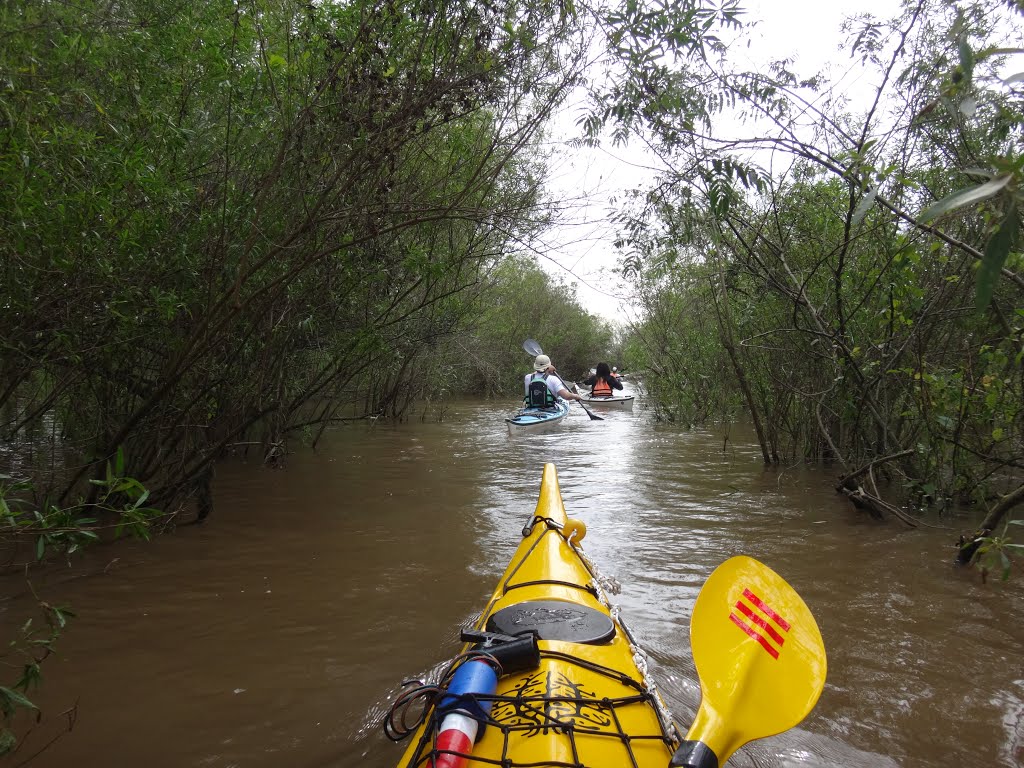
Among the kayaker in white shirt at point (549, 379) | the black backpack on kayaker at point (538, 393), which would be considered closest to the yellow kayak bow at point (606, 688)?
the black backpack on kayaker at point (538, 393)

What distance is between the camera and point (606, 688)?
6.00 feet

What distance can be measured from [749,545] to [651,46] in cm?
320

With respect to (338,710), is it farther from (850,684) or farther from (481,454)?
(481,454)

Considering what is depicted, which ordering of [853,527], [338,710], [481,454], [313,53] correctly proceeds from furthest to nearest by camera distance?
[481,454] → [853,527] → [313,53] → [338,710]

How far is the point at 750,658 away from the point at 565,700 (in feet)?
1.91

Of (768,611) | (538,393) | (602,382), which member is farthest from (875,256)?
(602,382)

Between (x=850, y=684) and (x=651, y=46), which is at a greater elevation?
(x=651, y=46)

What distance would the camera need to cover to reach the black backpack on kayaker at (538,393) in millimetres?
10086

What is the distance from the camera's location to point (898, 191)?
11.3ft

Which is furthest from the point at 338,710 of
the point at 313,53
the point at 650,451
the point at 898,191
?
the point at 650,451

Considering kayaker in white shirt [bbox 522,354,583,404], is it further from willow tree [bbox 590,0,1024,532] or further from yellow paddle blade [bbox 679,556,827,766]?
yellow paddle blade [bbox 679,556,827,766]

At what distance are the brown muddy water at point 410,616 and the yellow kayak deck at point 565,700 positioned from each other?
528 millimetres

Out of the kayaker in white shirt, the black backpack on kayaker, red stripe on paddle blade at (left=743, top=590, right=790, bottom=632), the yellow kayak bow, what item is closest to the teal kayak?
the black backpack on kayaker

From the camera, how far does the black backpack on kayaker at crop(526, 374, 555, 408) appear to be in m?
10.1
